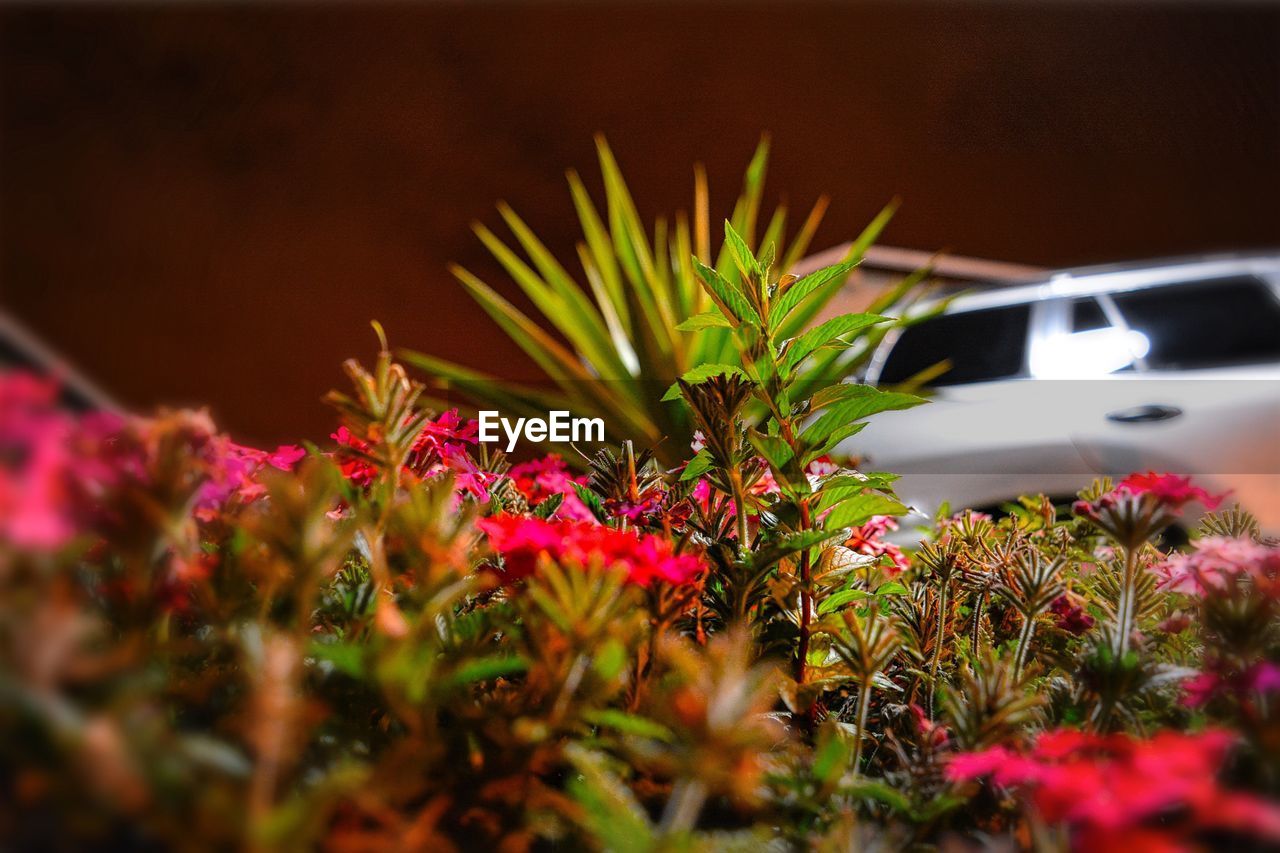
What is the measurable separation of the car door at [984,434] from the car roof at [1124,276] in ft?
0.15

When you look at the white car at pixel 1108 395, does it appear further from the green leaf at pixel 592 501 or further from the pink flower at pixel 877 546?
the green leaf at pixel 592 501

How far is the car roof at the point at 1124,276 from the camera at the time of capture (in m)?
2.37

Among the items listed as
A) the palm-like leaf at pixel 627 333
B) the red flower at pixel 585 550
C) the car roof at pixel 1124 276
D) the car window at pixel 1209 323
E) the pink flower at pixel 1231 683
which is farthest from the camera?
the car roof at pixel 1124 276

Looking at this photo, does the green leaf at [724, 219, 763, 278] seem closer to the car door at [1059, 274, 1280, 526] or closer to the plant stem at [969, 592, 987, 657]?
the plant stem at [969, 592, 987, 657]

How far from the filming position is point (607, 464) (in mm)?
797

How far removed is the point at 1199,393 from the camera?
215cm

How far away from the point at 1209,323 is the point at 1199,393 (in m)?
0.30

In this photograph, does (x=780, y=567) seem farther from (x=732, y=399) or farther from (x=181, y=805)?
(x=181, y=805)

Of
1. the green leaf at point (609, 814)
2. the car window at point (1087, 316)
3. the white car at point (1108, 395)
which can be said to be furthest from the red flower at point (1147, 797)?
the car window at point (1087, 316)

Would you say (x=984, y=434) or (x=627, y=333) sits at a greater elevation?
(x=627, y=333)

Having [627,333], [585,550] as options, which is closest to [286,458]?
[585,550]

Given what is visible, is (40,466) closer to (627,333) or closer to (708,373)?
(708,373)

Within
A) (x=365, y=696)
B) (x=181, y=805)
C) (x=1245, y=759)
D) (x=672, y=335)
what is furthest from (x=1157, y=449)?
(x=181, y=805)

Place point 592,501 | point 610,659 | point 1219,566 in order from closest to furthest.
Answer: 1. point 610,659
2. point 1219,566
3. point 592,501
